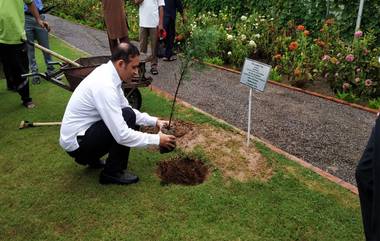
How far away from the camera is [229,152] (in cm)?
422

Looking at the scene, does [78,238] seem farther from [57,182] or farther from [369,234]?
[369,234]

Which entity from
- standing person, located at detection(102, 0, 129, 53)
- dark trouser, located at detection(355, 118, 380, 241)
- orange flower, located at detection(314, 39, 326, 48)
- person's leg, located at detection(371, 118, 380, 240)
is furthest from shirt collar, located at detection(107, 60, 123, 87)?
orange flower, located at detection(314, 39, 326, 48)

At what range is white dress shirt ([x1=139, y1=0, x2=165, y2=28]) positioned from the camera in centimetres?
692

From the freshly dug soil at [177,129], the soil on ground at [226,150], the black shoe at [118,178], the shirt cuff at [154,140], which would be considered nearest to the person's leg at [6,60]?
the freshly dug soil at [177,129]

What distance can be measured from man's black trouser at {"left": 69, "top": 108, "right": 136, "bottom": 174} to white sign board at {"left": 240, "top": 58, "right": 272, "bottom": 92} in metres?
1.24

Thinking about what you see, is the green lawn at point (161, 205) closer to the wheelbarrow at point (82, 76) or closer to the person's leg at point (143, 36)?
the wheelbarrow at point (82, 76)

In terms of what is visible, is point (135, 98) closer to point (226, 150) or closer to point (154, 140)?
point (226, 150)

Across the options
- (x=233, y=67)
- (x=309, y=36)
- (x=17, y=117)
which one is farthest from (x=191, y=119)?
(x=309, y=36)

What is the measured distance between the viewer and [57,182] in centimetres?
376

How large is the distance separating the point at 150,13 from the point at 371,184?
5504 millimetres

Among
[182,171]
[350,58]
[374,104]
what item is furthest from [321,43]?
[182,171]

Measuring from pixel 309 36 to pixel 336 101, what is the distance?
2695 mm

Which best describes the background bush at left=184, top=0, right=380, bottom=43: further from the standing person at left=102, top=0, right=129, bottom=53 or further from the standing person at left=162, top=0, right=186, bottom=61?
the standing person at left=102, top=0, right=129, bottom=53

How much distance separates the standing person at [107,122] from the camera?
3236 mm
